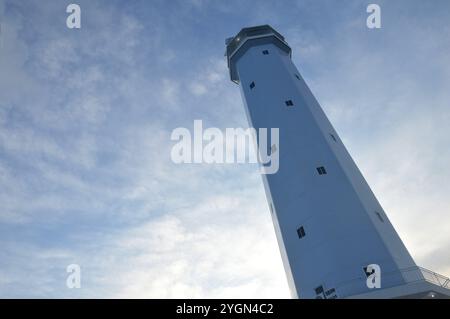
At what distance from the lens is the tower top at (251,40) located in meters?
38.2

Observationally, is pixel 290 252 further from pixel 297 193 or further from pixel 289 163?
pixel 289 163

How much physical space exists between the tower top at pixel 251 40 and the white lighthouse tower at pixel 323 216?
8.04 metres

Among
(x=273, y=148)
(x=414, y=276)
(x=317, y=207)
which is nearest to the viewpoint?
(x=414, y=276)

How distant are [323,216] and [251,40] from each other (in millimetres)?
23968

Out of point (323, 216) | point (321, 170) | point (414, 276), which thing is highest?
point (321, 170)

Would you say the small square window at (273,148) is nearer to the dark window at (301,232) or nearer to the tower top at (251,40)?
the dark window at (301,232)

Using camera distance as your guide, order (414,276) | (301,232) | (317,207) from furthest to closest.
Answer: (301,232), (317,207), (414,276)

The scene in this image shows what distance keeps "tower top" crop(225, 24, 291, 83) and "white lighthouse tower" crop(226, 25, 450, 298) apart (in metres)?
8.04

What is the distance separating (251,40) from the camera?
3816cm

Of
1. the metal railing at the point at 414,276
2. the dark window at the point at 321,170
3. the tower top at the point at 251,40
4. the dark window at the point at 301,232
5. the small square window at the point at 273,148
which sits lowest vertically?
the metal railing at the point at 414,276

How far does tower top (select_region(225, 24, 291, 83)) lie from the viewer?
125ft
